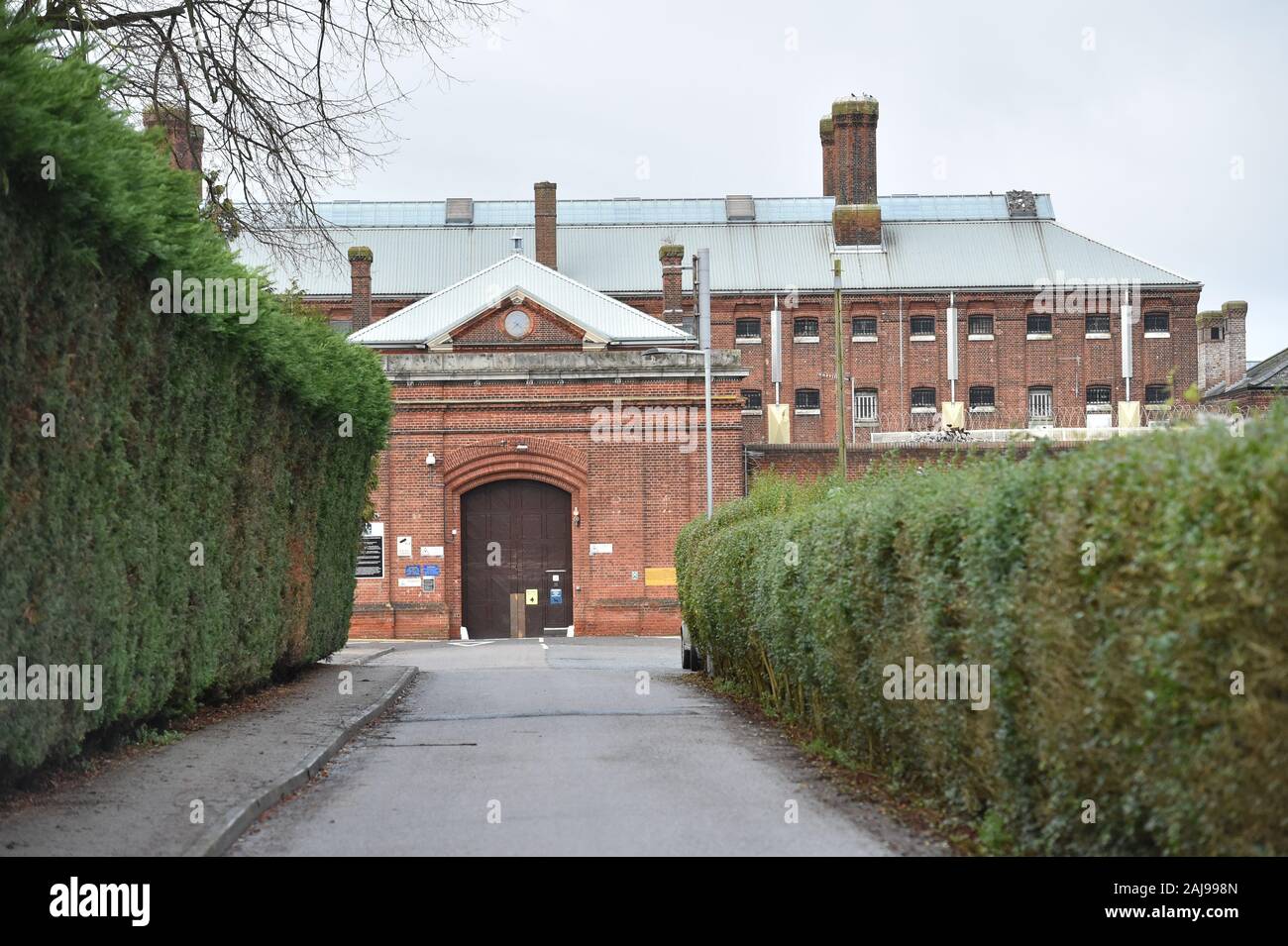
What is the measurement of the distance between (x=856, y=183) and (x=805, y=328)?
23.2 feet

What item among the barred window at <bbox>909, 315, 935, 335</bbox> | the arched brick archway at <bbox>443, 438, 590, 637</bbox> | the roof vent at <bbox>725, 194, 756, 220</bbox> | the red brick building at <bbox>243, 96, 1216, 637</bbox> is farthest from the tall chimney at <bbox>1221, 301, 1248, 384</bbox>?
the arched brick archway at <bbox>443, 438, 590, 637</bbox>

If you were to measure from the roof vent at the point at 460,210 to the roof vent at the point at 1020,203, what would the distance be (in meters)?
23.3

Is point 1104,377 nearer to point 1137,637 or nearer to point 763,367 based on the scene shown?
point 763,367

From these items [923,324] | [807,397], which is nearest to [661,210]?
[807,397]

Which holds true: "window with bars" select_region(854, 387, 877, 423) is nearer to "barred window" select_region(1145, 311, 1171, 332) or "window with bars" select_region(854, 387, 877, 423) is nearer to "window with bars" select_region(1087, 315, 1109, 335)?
"window with bars" select_region(1087, 315, 1109, 335)

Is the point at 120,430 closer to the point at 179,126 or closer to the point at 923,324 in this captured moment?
the point at 179,126

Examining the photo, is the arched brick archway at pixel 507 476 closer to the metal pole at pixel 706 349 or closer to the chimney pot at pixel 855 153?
the metal pole at pixel 706 349

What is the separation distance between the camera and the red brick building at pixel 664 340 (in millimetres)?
38344

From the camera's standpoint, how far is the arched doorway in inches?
1543

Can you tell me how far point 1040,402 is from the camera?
192ft

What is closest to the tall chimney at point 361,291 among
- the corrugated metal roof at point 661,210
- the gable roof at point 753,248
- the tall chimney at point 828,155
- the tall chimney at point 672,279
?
the gable roof at point 753,248

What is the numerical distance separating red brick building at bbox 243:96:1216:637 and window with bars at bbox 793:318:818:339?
11 cm

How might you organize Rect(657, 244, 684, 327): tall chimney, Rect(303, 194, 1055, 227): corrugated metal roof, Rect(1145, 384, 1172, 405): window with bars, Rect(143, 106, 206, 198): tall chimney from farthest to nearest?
Rect(303, 194, 1055, 227): corrugated metal roof < Rect(1145, 384, 1172, 405): window with bars < Rect(657, 244, 684, 327): tall chimney < Rect(143, 106, 206, 198): tall chimney

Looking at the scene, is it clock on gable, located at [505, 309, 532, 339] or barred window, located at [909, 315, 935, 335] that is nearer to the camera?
clock on gable, located at [505, 309, 532, 339]
